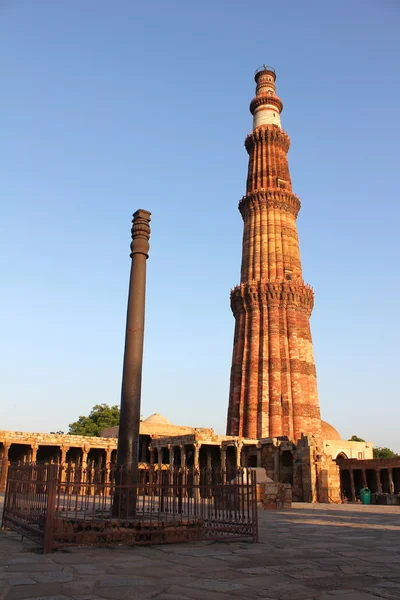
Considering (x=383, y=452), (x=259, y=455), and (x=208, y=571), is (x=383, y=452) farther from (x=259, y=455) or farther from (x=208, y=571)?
(x=208, y=571)

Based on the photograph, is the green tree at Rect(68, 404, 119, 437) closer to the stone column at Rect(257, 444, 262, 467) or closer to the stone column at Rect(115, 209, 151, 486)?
the stone column at Rect(257, 444, 262, 467)

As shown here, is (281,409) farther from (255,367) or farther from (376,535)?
(376,535)

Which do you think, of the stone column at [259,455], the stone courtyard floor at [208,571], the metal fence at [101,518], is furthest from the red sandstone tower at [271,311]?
the stone courtyard floor at [208,571]

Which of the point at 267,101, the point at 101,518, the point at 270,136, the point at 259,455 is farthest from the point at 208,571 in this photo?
the point at 267,101

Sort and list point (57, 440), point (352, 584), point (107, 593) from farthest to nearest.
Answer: point (57, 440), point (352, 584), point (107, 593)

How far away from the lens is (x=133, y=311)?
10000 millimetres

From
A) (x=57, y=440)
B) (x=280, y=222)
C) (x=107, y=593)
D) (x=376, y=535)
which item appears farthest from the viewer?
(x=280, y=222)

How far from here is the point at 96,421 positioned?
5481 cm

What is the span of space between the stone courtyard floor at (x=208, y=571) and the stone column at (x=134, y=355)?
6.37 ft

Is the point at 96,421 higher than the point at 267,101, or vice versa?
the point at 267,101

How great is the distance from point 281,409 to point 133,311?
27349 millimetres

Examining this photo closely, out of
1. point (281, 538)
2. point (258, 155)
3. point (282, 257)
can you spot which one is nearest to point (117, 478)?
point (281, 538)

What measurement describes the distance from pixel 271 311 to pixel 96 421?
25.8m

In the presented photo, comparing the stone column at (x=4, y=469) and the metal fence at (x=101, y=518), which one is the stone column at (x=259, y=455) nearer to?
the stone column at (x=4, y=469)
